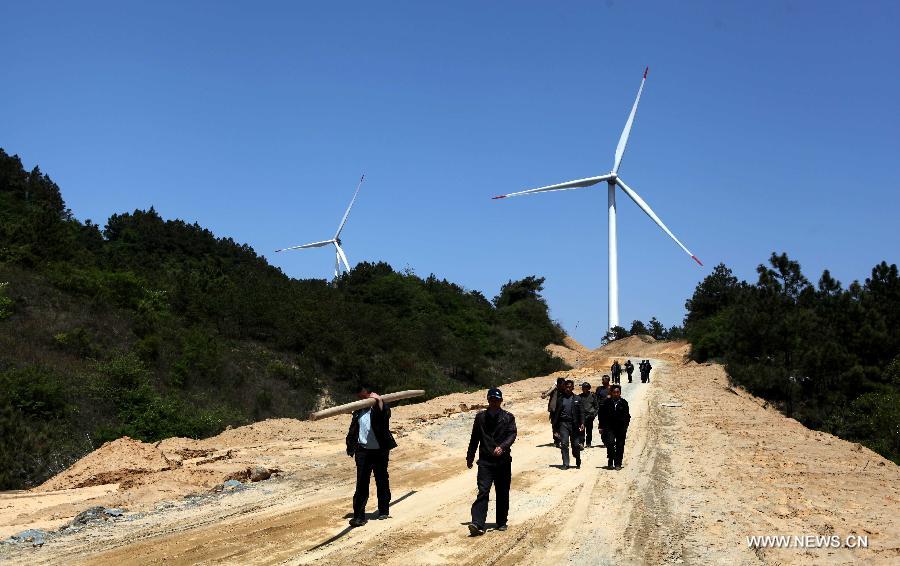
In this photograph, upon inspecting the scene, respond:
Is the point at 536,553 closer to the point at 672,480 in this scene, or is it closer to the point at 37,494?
the point at 672,480

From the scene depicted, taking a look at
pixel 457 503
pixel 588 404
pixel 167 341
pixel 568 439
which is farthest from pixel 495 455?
pixel 167 341

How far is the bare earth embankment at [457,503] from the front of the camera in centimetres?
858

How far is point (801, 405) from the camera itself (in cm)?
4269

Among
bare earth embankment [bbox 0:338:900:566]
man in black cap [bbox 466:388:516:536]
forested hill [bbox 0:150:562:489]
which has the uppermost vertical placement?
forested hill [bbox 0:150:562:489]

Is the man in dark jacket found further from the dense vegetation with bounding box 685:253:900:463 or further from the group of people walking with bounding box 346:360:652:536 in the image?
the dense vegetation with bounding box 685:253:900:463

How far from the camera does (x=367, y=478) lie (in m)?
10.0

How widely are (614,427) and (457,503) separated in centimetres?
456

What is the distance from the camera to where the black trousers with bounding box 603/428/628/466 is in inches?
579

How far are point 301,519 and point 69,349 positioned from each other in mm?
17641

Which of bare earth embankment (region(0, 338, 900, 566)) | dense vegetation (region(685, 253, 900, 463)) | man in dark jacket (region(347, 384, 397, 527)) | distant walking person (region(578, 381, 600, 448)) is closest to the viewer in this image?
bare earth embankment (region(0, 338, 900, 566))

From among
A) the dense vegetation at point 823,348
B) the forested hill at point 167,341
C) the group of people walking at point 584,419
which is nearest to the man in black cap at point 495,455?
the group of people walking at point 584,419

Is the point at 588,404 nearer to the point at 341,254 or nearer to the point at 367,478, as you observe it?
the point at 367,478

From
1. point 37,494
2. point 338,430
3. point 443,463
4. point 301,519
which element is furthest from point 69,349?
point 301,519

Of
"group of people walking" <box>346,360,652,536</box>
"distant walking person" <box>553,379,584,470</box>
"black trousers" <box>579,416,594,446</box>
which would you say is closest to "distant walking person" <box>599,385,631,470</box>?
"distant walking person" <box>553,379,584,470</box>
